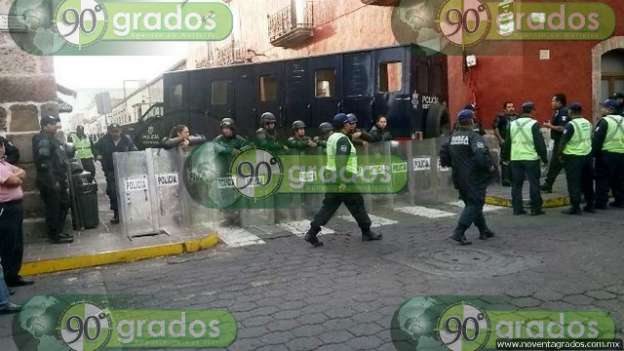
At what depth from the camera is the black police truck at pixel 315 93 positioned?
1145 cm

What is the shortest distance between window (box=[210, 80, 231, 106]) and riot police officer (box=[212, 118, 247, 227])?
574cm

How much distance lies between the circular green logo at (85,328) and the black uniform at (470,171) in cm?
434

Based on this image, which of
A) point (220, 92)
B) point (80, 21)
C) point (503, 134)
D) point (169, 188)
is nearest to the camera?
point (169, 188)

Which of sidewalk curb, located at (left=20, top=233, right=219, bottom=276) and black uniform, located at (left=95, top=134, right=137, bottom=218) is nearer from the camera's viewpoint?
sidewalk curb, located at (left=20, top=233, right=219, bottom=276)

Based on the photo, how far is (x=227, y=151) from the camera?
849cm

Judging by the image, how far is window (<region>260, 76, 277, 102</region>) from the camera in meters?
13.5

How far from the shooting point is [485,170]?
6.67m

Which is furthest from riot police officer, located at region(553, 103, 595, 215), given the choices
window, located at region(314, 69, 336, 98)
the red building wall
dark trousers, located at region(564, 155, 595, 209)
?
window, located at region(314, 69, 336, 98)

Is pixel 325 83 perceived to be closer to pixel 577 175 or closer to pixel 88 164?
pixel 577 175

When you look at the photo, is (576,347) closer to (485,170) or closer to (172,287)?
(485,170)

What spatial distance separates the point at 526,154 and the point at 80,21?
310 inches

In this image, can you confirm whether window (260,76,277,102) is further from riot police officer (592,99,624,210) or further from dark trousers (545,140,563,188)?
riot police officer (592,99,624,210)

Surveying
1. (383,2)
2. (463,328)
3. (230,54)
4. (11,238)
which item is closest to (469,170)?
(463,328)

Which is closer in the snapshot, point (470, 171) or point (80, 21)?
point (470, 171)
